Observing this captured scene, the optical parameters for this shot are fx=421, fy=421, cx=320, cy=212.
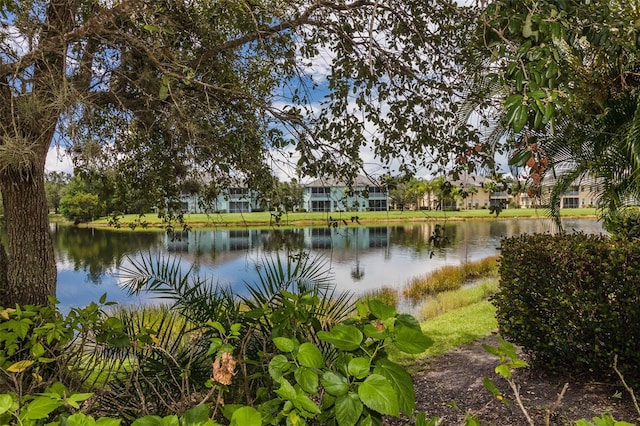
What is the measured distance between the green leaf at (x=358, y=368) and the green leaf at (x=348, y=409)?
4 cm

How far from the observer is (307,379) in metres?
1.01

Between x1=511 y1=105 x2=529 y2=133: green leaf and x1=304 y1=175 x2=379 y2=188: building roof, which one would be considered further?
x1=304 y1=175 x2=379 y2=188: building roof

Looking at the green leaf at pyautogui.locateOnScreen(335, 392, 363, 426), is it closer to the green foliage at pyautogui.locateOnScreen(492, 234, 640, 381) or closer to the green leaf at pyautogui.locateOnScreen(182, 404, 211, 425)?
the green leaf at pyautogui.locateOnScreen(182, 404, 211, 425)

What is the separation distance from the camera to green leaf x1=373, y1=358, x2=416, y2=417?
3.17ft

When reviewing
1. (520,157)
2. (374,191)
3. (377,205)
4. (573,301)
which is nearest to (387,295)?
(573,301)

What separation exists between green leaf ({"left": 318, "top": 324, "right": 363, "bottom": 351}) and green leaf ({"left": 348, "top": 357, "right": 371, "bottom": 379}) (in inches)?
2.0

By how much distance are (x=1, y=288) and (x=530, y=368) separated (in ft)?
16.0

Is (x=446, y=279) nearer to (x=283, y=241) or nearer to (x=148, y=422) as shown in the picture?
(x=283, y=241)

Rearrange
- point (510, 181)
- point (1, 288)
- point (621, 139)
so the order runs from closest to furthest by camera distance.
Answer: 1. point (510, 181)
2. point (1, 288)
3. point (621, 139)

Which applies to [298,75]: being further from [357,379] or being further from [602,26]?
[357,379]

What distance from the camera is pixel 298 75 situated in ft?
12.3

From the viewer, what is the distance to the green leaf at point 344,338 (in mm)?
1023

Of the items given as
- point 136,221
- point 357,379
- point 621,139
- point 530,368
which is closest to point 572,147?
point 621,139

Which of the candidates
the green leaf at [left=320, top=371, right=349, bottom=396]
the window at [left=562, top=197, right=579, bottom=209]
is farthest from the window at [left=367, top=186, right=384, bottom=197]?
the window at [left=562, top=197, right=579, bottom=209]
